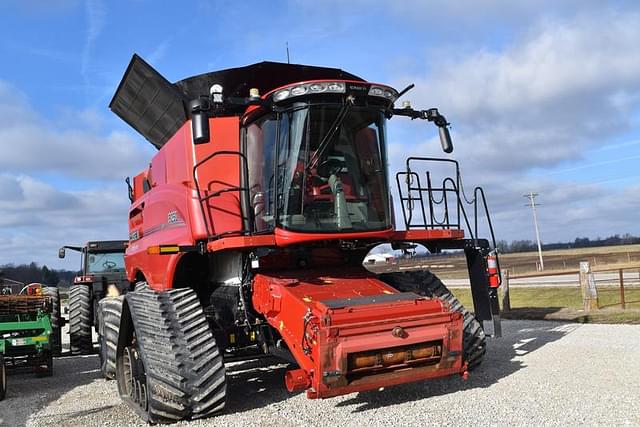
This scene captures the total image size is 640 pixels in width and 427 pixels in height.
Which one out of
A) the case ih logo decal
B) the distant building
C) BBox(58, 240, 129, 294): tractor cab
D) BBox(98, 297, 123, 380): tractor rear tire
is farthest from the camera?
BBox(58, 240, 129, 294): tractor cab

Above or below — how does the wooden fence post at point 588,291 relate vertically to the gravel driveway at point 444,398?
above

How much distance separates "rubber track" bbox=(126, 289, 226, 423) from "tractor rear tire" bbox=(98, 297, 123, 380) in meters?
1.43

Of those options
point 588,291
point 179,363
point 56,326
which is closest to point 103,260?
point 56,326

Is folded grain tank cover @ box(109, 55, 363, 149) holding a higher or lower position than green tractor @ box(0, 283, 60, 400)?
higher

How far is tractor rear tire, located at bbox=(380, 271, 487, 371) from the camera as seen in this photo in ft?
24.3

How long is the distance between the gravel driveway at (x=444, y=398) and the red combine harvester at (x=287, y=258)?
397mm

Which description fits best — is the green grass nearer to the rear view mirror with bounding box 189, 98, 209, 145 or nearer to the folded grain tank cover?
the folded grain tank cover

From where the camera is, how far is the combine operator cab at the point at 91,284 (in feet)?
41.3

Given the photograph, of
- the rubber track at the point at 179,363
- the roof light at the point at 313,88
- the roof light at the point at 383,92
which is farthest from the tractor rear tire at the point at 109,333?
the roof light at the point at 383,92

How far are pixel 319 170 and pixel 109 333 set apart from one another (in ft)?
12.9

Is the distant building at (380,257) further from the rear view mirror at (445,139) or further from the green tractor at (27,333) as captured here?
the green tractor at (27,333)

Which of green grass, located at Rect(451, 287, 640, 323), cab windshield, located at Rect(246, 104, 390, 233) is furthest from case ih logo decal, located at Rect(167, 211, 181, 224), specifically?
green grass, located at Rect(451, 287, 640, 323)

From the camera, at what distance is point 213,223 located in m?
6.76

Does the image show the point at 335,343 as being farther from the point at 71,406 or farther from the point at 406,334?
the point at 71,406
